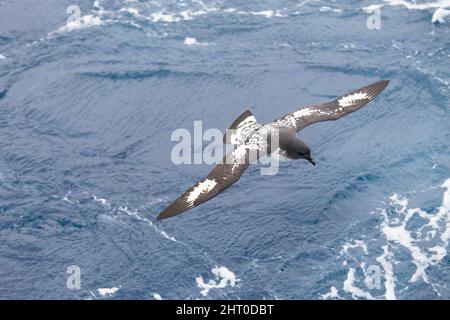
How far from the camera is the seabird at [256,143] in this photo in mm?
33625

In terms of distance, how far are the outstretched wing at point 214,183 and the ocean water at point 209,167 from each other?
7538 mm

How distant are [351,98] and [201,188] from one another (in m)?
9.10

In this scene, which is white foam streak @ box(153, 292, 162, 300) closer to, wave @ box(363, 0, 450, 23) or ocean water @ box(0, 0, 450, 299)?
ocean water @ box(0, 0, 450, 299)

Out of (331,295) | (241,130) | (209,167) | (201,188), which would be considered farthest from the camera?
(209,167)

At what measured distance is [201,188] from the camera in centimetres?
3391

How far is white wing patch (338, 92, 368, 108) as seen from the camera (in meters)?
37.9

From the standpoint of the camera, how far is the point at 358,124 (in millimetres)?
47688

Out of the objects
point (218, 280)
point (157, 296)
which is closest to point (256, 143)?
point (218, 280)

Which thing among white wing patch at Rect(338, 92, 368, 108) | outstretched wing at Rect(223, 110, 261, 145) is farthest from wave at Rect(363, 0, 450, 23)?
outstretched wing at Rect(223, 110, 261, 145)

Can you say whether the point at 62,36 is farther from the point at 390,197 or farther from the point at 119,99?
the point at 390,197

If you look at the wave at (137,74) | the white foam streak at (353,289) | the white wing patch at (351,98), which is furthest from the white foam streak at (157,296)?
the wave at (137,74)

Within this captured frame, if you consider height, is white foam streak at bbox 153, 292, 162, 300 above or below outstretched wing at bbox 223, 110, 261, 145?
below

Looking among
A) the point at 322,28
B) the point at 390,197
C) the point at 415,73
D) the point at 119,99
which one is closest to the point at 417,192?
the point at 390,197

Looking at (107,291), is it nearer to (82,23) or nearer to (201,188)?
(201,188)
